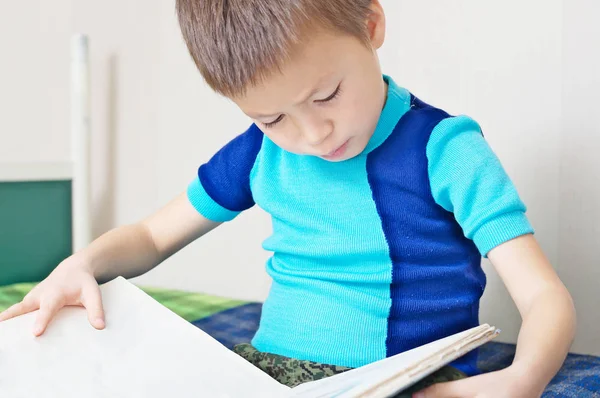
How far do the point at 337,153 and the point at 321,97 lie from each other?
90 millimetres

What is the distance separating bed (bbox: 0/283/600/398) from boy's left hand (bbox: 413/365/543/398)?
0.69ft

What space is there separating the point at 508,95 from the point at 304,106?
517mm

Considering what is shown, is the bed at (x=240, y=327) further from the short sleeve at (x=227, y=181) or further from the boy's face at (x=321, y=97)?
the boy's face at (x=321, y=97)

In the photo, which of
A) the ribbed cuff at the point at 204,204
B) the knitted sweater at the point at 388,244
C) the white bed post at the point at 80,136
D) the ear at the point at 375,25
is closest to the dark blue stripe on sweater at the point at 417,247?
the knitted sweater at the point at 388,244

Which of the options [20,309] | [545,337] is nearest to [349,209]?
[545,337]

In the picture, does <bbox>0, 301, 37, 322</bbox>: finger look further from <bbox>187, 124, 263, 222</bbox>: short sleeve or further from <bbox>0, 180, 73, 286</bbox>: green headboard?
<bbox>0, 180, 73, 286</bbox>: green headboard

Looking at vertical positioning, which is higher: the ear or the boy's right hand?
the ear

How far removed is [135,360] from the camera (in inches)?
25.2

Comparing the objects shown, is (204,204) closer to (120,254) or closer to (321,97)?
(120,254)

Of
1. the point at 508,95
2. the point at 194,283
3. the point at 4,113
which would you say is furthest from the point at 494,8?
the point at 4,113

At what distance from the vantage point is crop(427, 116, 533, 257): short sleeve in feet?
2.17

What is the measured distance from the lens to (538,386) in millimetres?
563

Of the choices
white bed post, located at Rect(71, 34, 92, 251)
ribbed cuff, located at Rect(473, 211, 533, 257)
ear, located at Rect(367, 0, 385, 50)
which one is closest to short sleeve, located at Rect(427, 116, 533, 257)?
ribbed cuff, located at Rect(473, 211, 533, 257)

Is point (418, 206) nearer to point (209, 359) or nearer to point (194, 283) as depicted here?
point (209, 359)
